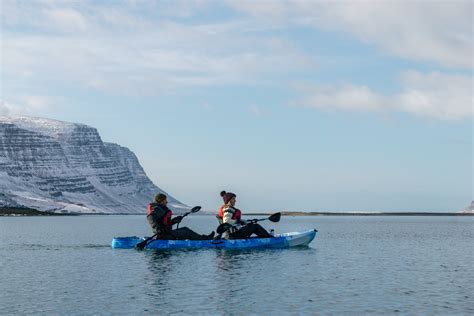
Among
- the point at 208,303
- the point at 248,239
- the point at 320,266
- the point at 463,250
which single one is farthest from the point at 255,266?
the point at 463,250

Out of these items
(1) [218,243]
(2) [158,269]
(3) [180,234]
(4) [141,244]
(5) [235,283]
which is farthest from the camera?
(4) [141,244]

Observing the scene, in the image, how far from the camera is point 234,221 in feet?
174

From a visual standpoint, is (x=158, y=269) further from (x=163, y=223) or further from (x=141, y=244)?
(x=141, y=244)

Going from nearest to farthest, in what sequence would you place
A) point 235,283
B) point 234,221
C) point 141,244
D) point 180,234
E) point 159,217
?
1. point 235,283
2. point 159,217
3. point 234,221
4. point 180,234
5. point 141,244

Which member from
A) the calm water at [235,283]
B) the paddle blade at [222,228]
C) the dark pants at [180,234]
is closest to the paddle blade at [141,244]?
the calm water at [235,283]

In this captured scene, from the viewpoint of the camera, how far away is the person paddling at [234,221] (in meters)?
51.4

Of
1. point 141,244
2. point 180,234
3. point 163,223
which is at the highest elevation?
point 163,223

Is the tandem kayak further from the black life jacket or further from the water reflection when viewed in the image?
the black life jacket

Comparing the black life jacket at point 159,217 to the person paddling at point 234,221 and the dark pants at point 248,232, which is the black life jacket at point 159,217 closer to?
the person paddling at point 234,221

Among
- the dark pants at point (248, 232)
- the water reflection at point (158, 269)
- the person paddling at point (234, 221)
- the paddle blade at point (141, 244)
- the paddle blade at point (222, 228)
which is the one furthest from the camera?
the dark pants at point (248, 232)

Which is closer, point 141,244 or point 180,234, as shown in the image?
point 180,234

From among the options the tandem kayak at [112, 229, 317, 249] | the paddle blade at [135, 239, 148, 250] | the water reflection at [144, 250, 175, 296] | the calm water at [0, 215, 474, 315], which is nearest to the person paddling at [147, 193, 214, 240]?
the tandem kayak at [112, 229, 317, 249]

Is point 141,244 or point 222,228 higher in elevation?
point 222,228

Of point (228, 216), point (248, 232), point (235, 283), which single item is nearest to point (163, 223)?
point (228, 216)
